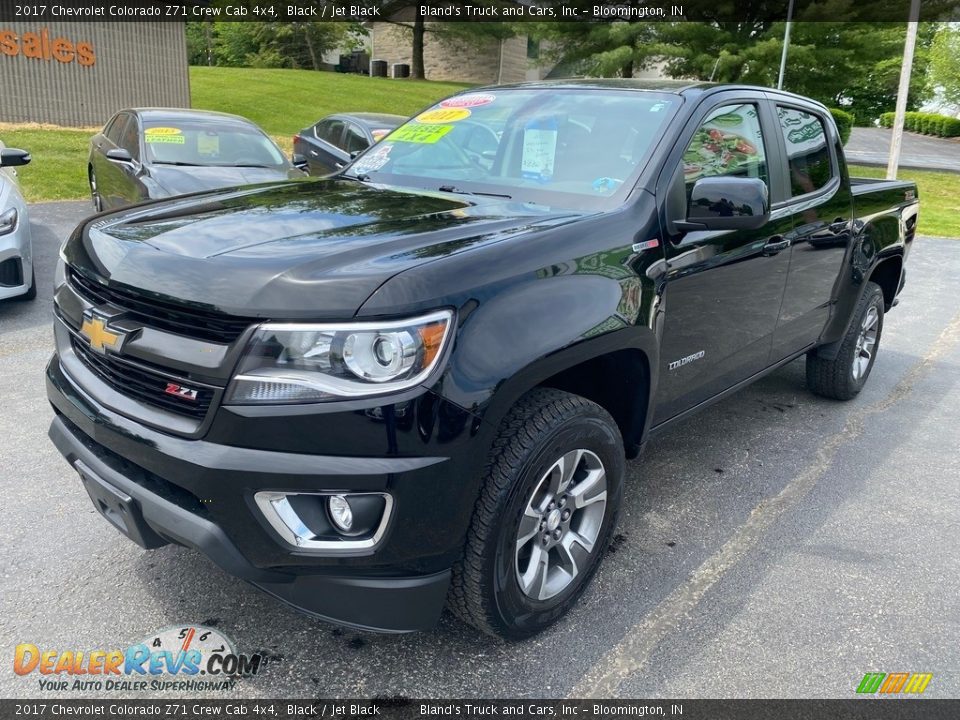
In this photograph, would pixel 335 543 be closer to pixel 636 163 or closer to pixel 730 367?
pixel 636 163

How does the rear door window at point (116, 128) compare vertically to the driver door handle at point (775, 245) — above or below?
above

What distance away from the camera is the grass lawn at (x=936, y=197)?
1459 cm

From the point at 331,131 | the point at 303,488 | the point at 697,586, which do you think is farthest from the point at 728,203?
the point at 331,131

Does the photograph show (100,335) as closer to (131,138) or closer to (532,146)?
(532,146)

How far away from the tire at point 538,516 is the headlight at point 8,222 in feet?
16.4

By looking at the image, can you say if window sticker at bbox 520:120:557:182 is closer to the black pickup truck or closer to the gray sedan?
the black pickup truck

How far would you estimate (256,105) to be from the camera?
2809 centimetres

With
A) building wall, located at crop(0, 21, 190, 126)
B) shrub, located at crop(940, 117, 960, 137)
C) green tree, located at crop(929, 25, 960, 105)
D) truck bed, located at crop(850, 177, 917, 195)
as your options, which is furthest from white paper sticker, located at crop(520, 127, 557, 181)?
shrub, located at crop(940, 117, 960, 137)

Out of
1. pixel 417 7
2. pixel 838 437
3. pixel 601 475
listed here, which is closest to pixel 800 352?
pixel 838 437

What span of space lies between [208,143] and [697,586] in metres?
7.67

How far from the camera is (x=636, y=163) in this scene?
3.03m

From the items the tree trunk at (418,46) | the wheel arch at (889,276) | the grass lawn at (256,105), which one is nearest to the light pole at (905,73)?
the grass lawn at (256,105)

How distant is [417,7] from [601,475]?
4421cm

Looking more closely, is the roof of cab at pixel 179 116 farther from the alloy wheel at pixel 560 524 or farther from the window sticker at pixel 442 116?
the alloy wheel at pixel 560 524
